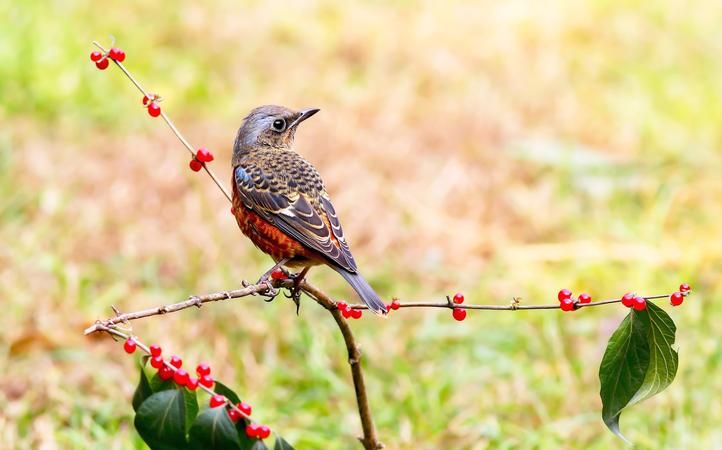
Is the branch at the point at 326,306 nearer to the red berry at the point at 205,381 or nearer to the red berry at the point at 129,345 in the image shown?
the red berry at the point at 129,345

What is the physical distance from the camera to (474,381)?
14.7ft

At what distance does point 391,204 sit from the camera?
20.5ft

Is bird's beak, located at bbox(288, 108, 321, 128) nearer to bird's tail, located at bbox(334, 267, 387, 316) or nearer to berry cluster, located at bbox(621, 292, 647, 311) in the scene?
bird's tail, located at bbox(334, 267, 387, 316)

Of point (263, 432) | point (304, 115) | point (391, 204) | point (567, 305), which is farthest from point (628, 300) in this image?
point (391, 204)

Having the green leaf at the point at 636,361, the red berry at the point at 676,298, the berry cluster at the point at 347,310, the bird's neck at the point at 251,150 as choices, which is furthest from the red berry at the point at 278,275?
the red berry at the point at 676,298

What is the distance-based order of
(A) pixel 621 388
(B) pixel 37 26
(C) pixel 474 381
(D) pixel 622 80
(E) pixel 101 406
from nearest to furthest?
(A) pixel 621 388 < (E) pixel 101 406 < (C) pixel 474 381 < (B) pixel 37 26 < (D) pixel 622 80

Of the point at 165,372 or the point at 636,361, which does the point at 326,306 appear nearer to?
the point at 165,372

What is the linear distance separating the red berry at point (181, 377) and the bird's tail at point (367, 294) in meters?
0.48

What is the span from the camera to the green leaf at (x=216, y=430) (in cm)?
233

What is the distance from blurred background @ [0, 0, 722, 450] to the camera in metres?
4.25

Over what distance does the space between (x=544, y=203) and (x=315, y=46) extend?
9.20 feet

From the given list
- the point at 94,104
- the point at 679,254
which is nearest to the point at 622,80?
the point at 679,254

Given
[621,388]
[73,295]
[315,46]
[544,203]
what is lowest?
[621,388]

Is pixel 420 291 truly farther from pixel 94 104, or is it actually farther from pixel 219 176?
pixel 94 104
